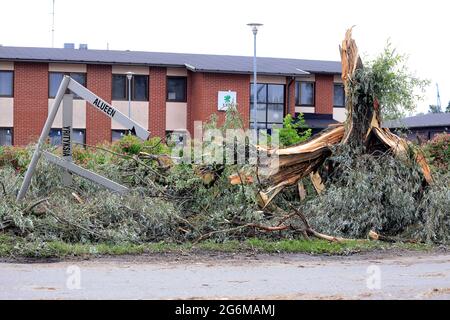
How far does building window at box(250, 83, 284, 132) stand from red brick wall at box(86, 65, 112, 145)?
307 inches

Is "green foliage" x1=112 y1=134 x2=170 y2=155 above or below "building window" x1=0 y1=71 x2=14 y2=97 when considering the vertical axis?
below

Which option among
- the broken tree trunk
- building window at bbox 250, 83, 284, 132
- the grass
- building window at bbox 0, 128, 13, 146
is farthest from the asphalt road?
building window at bbox 250, 83, 284, 132

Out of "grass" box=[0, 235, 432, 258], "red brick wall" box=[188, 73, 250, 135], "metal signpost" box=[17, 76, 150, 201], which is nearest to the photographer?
"grass" box=[0, 235, 432, 258]

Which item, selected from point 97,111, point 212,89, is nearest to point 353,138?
point 212,89

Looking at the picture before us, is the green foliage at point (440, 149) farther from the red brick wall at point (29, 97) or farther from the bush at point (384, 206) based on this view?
the red brick wall at point (29, 97)

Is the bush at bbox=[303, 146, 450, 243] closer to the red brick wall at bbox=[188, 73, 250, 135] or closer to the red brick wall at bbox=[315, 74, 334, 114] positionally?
the red brick wall at bbox=[188, 73, 250, 135]

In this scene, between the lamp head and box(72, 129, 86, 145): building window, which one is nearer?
the lamp head

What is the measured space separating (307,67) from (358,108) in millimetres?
28019

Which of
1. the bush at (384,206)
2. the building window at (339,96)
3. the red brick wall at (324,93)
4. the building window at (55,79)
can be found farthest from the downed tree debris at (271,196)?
the building window at (339,96)

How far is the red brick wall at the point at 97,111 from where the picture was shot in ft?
121

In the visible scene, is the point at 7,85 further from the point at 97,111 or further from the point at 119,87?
the point at 119,87

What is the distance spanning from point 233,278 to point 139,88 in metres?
29.7

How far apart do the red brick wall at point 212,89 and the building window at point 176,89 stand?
29.1 inches

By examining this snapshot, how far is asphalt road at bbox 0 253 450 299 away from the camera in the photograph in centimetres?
806
